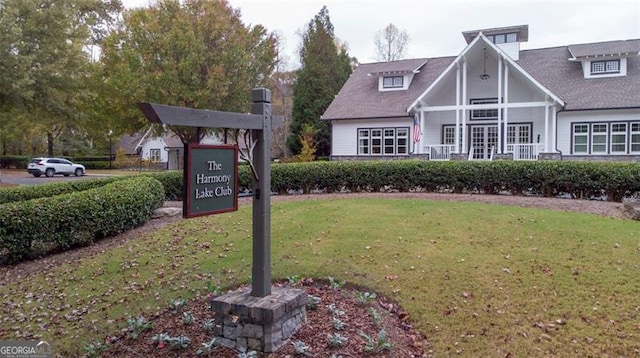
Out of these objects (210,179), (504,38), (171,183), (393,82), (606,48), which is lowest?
(171,183)

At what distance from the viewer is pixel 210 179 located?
421 cm

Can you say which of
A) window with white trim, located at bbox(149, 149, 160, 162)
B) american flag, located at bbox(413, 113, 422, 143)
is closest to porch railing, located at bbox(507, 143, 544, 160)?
american flag, located at bbox(413, 113, 422, 143)

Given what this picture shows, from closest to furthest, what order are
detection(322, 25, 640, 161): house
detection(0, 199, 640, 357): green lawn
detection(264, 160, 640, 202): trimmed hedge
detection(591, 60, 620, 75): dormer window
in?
1. detection(0, 199, 640, 357): green lawn
2. detection(264, 160, 640, 202): trimmed hedge
3. detection(322, 25, 640, 161): house
4. detection(591, 60, 620, 75): dormer window

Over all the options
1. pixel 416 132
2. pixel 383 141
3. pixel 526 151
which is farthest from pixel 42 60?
pixel 526 151

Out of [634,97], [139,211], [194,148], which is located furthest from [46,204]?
[634,97]

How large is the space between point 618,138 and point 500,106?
17.6 feet

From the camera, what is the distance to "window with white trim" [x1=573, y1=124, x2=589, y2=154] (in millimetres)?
21156

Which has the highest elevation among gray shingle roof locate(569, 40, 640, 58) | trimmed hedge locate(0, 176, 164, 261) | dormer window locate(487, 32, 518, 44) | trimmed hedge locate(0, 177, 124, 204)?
dormer window locate(487, 32, 518, 44)

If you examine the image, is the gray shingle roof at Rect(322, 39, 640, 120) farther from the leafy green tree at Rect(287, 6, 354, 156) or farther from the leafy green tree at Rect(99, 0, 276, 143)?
the leafy green tree at Rect(287, 6, 354, 156)

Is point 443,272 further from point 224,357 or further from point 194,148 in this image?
point 194,148

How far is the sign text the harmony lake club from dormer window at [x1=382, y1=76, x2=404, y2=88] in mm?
23083

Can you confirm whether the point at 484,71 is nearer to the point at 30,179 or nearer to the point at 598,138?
the point at 598,138

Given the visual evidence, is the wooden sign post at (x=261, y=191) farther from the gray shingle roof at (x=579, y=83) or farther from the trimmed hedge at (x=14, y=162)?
the trimmed hedge at (x=14, y=162)

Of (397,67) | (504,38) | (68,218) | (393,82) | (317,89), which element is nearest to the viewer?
(68,218)
